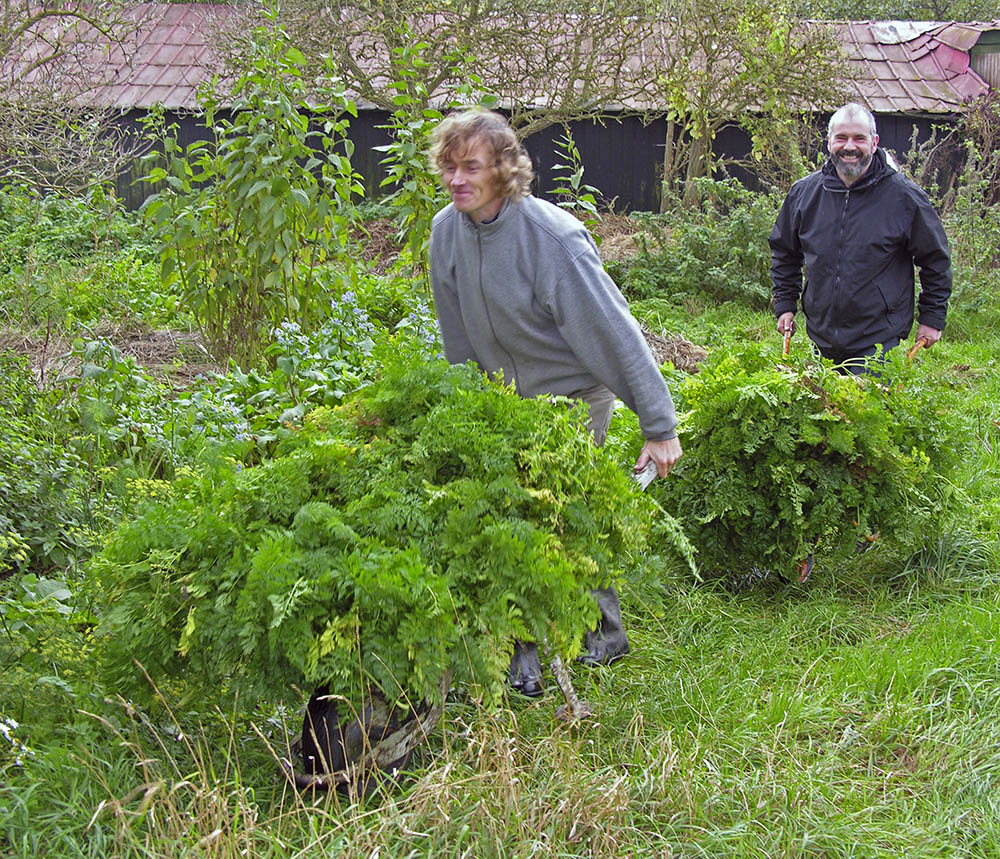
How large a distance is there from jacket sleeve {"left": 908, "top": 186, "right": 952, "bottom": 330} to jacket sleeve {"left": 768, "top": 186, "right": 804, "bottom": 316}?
0.64 metres

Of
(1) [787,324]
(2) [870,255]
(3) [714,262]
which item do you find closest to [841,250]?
(2) [870,255]

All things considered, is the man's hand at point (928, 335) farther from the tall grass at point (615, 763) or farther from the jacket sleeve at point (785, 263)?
the tall grass at point (615, 763)

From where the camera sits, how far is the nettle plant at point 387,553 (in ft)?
7.84

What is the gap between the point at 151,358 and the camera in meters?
6.52

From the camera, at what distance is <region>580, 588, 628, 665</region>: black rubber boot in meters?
3.64

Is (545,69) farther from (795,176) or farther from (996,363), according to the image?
(996,363)

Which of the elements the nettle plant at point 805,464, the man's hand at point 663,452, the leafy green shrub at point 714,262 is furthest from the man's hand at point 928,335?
the leafy green shrub at point 714,262

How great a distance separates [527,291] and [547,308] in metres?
0.09

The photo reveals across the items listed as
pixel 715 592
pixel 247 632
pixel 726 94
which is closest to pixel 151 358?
pixel 715 592

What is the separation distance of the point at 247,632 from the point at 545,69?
1234 centimetres

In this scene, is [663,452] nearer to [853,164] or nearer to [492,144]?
[492,144]

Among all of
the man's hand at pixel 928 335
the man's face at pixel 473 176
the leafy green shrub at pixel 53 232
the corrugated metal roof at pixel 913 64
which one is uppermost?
the corrugated metal roof at pixel 913 64

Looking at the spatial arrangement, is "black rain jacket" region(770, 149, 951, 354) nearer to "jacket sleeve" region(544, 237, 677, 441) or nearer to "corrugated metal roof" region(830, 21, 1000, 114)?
"jacket sleeve" region(544, 237, 677, 441)

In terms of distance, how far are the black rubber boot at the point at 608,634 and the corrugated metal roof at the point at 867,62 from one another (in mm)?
11416
